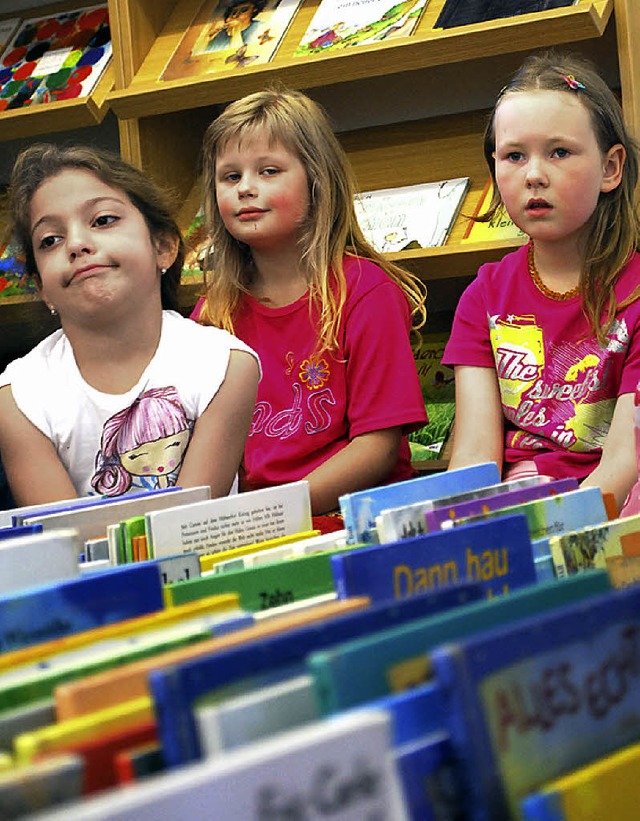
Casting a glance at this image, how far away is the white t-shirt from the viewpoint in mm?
1763

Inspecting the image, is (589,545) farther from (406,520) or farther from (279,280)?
(279,280)

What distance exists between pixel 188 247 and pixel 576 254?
1021 millimetres

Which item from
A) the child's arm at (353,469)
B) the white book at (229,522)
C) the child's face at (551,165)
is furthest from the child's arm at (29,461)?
the child's face at (551,165)

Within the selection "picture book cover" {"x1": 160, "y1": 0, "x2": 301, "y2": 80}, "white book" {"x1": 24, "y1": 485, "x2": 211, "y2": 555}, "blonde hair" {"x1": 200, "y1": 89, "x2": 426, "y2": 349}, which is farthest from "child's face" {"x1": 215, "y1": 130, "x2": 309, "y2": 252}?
"white book" {"x1": 24, "y1": 485, "x2": 211, "y2": 555}

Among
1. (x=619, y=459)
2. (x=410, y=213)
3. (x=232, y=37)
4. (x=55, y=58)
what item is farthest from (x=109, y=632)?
(x=55, y=58)

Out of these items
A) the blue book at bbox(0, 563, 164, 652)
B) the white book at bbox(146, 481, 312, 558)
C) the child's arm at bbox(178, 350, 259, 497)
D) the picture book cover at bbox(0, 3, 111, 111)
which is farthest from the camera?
the picture book cover at bbox(0, 3, 111, 111)

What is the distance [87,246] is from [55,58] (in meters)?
1.40

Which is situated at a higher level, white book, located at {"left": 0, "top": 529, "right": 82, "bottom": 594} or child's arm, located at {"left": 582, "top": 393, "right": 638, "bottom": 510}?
child's arm, located at {"left": 582, "top": 393, "right": 638, "bottom": 510}

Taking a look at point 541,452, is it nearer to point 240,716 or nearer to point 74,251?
point 74,251

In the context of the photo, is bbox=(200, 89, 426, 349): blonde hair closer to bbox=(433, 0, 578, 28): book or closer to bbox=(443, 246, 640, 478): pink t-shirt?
bbox=(443, 246, 640, 478): pink t-shirt

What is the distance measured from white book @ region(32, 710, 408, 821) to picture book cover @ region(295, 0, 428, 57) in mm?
2201

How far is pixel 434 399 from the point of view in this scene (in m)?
2.73

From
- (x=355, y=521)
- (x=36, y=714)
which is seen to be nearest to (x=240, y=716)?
(x=36, y=714)

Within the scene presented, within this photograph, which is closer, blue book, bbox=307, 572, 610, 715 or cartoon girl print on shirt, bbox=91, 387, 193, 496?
blue book, bbox=307, 572, 610, 715
